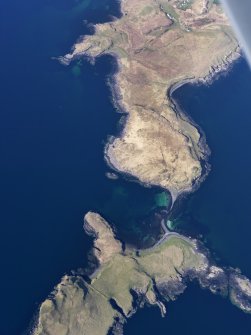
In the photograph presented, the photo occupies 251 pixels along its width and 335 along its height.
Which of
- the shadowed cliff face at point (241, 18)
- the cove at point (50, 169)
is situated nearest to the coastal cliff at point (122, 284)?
the cove at point (50, 169)

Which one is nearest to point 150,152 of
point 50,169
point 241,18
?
point 50,169

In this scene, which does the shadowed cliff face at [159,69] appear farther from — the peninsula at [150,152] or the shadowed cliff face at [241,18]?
the shadowed cliff face at [241,18]

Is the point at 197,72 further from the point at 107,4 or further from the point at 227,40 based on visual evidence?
the point at 107,4

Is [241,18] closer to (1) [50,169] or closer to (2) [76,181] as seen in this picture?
(2) [76,181]

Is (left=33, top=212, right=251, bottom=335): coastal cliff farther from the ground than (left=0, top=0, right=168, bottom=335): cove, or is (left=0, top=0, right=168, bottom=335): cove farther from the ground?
(left=0, top=0, right=168, bottom=335): cove

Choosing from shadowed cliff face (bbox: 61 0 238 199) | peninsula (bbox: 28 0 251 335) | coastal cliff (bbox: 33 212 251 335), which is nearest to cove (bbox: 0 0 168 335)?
coastal cliff (bbox: 33 212 251 335)

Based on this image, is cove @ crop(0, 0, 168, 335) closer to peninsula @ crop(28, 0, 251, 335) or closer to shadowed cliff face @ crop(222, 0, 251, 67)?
peninsula @ crop(28, 0, 251, 335)
